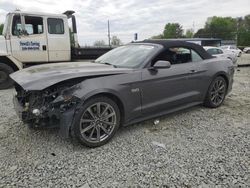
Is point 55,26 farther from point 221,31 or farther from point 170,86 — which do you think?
point 221,31

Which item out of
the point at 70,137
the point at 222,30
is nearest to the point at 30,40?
the point at 70,137

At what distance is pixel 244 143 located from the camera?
10.6 feet

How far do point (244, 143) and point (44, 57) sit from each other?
20.3 feet

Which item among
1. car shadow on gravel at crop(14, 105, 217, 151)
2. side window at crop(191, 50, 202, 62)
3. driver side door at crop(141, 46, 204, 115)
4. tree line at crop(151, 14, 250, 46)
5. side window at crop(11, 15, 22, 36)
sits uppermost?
tree line at crop(151, 14, 250, 46)

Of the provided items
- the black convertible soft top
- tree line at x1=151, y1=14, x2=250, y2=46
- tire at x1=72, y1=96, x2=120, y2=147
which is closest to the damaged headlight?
tire at x1=72, y1=96, x2=120, y2=147

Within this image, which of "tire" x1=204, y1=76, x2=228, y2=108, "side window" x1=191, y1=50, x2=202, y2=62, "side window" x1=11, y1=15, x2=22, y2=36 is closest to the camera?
"side window" x1=191, y1=50, x2=202, y2=62

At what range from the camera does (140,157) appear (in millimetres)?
2861

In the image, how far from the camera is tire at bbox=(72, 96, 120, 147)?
2906 millimetres

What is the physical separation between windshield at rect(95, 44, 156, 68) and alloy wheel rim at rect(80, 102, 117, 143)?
0.87 m

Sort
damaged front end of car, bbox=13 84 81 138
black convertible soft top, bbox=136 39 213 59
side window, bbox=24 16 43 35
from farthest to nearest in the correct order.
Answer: side window, bbox=24 16 43 35 → black convertible soft top, bbox=136 39 213 59 → damaged front end of car, bbox=13 84 81 138

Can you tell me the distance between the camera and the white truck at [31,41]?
259 inches

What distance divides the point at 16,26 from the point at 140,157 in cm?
581

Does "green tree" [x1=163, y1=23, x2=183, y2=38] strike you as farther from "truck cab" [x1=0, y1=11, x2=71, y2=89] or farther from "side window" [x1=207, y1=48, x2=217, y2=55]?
"truck cab" [x1=0, y1=11, x2=71, y2=89]

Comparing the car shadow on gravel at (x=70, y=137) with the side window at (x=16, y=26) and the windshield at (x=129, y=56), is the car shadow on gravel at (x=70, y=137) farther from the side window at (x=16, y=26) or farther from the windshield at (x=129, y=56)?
the side window at (x=16, y=26)
